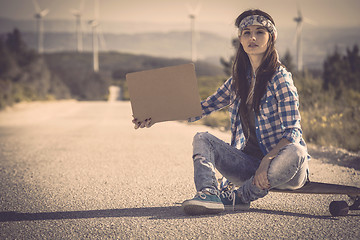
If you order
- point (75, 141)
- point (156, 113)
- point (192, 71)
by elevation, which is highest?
point (192, 71)

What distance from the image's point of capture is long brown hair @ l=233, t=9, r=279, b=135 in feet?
9.47

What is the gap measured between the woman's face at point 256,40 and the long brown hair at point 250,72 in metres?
0.05

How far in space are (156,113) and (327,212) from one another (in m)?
1.64

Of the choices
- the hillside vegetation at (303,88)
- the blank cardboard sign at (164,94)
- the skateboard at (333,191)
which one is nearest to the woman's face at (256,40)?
the blank cardboard sign at (164,94)

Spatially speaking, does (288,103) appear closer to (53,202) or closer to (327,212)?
(327,212)

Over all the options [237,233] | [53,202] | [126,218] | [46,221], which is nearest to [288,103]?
[237,233]

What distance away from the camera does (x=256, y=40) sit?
295 centimetres

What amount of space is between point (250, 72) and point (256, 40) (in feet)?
1.00

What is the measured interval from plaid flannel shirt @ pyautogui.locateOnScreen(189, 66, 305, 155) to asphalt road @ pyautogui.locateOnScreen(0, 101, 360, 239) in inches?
24.4

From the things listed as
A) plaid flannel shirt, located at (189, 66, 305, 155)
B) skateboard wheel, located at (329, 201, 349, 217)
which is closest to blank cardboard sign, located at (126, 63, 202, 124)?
plaid flannel shirt, located at (189, 66, 305, 155)

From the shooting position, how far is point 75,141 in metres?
7.71

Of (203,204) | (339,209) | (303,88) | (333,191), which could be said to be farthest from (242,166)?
(303,88)

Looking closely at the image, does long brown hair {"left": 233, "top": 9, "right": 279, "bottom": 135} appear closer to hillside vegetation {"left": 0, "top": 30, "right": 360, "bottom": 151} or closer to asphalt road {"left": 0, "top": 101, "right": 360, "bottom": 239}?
asphalt road {"left": 0, "top": 101, "right": 360, "bottom": 239}

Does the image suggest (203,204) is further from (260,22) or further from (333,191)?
(260,22)
